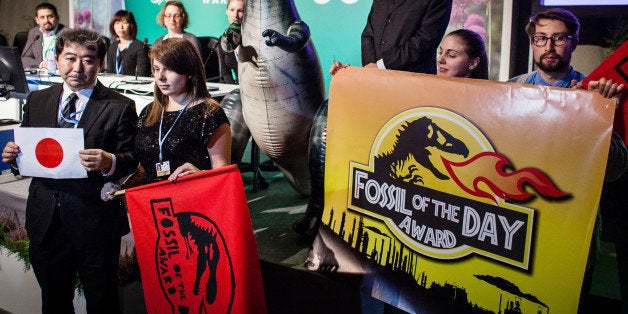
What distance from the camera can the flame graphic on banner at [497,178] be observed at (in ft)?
4.88

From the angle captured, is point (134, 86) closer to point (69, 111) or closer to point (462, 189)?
point (69, 111)

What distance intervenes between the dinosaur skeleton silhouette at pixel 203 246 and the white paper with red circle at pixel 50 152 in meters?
0.43

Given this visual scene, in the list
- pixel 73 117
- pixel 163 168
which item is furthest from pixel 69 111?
pixel 163 168

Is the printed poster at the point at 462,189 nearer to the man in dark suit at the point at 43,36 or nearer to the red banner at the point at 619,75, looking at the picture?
the red banner at the point at 619,75

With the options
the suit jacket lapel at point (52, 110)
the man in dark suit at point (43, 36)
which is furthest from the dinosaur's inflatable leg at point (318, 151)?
the man in dark suit at point (43, 36)

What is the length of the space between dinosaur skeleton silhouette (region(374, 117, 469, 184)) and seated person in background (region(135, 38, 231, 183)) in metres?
0.57

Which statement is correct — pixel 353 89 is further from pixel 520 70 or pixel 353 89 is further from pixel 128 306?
pixel 520 70

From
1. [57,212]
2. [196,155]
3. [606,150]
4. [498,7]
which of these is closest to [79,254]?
[57,212]

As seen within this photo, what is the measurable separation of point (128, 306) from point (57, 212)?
0.75m

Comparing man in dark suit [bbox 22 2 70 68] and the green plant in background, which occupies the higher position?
man in dark suit [bbox 22 2 70 68]

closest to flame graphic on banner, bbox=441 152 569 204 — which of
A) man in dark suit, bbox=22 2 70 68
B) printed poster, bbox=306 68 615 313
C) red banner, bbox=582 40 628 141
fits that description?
printed poster, bbox=306 68 615 313

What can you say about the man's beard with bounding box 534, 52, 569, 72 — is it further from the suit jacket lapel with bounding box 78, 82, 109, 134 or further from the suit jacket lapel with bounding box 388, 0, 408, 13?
the suit jacket lapel with bounding box 78, 82, 109, 134

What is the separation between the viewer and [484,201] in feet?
5.20

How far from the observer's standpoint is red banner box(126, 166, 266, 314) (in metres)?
1.82
